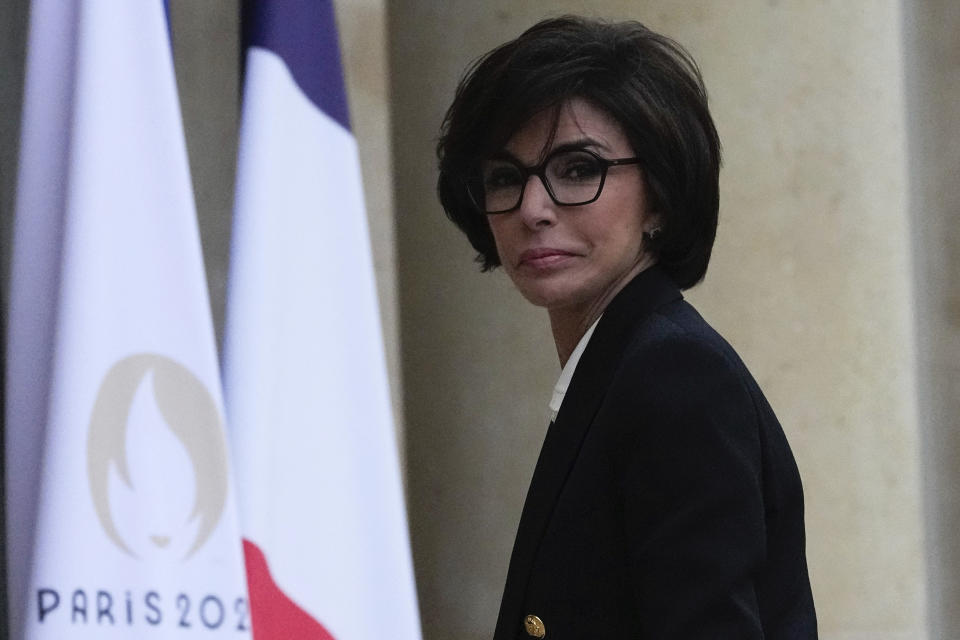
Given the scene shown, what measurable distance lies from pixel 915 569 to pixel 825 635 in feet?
1.03

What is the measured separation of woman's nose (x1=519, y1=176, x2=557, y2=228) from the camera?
199 centimetres

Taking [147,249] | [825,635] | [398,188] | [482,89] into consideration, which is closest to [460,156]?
[482,89]

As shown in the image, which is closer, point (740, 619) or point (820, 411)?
point (740, 619)

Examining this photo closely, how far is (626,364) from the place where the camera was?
5.90 ft

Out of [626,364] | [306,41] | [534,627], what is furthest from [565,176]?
[534,627]

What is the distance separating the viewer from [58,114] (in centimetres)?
193

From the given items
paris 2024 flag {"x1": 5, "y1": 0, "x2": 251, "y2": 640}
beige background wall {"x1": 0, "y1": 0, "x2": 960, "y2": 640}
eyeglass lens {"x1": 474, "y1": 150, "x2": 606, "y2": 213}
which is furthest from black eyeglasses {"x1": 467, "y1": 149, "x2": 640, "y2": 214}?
beige background wall {"x1": 0, "y1": 0, "x2": 960, "y2": 640}

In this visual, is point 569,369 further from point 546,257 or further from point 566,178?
point 566,178

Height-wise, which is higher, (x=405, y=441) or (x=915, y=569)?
(x=405, y=441)

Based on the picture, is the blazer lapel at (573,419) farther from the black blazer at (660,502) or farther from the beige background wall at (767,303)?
the beige background wall at (767,303)

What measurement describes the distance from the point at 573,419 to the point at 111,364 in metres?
0.67

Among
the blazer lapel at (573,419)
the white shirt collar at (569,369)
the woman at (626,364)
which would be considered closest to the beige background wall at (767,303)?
the woman at (626,364)

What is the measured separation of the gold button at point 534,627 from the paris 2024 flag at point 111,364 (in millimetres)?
399

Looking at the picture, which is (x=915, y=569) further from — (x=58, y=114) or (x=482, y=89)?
(x=58, y=114)
